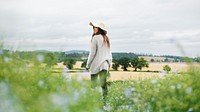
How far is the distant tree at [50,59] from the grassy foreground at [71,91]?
0.73 ft

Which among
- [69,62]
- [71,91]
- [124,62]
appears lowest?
[71,91]

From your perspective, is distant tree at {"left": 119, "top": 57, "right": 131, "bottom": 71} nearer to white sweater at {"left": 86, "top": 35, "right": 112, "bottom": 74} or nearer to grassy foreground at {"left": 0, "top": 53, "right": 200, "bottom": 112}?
white sweater at {"left": 86, "top": 35, "right": 112, "bottom": 74}

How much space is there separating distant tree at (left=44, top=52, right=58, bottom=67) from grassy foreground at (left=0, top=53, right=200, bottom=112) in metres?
0.22

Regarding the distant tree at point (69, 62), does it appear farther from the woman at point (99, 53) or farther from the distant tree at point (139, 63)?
the distant tree at point (139, 63)

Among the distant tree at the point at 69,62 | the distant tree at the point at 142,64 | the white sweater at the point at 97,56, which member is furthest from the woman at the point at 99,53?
the distant tree at the point at 142,64

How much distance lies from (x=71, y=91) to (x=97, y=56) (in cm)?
465

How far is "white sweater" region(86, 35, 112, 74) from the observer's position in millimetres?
9766

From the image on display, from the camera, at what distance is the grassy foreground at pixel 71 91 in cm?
510

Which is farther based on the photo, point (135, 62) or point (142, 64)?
point (135, 62)

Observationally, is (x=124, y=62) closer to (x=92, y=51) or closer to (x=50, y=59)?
(x=92, y=51)

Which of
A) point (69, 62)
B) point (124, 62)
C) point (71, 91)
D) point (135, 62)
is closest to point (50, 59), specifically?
point (69, 62)

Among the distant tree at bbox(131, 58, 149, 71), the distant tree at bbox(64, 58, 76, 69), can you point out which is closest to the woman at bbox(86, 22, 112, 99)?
the distant tree at bbox(64, 58, 76, 69)

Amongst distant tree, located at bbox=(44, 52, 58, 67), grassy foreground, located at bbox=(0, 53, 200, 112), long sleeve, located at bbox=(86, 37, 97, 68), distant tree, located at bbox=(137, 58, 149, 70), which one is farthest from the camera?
distant tree, located at bbox=(137, 58, 149, 70)

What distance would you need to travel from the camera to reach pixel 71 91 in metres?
5.25
